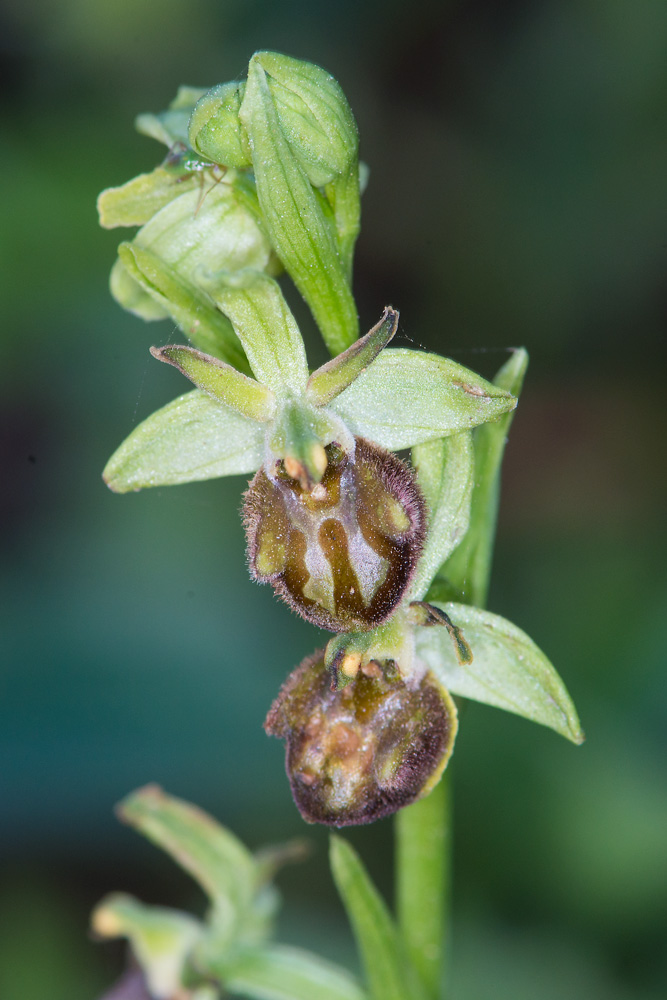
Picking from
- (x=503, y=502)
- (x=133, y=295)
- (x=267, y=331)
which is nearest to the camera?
(x=267, y=331)

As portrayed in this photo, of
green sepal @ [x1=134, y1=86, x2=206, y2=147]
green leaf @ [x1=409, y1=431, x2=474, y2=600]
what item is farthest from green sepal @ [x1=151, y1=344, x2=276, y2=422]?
green sepal @ [x1=134, y1=86, x2=206, y2=147]

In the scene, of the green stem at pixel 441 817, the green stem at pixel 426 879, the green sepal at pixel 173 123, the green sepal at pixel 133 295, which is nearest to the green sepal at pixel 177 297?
the green sepal at pixel 133 295

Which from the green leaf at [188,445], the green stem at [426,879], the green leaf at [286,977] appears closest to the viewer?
the green leaf at [188,445]

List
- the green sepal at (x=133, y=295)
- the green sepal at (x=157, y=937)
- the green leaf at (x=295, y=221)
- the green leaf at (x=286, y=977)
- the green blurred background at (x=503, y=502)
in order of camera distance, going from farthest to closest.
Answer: the green blurred background at (x=503, y=502) → the green sepal at (x=157, y=937) → the green leaf at (x=286, y=977) → the green sepal at (x=133, y=295) → the green leaf at (x=295, y=221)

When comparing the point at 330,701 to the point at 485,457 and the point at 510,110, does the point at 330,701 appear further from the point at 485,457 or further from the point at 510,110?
the point at 510,110

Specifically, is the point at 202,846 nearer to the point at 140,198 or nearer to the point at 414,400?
the point at 414,400

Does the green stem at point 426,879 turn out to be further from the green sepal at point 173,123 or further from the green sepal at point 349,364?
the green sepal at point 173,123

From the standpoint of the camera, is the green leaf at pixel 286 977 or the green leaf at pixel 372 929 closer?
the green leaf at pixel 372 929

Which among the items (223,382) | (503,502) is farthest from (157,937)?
(503,502)
